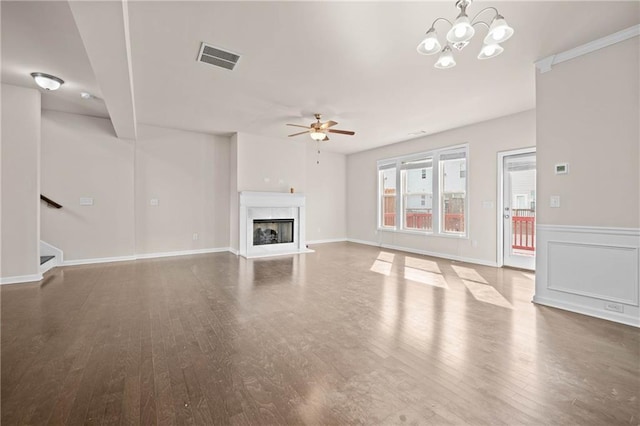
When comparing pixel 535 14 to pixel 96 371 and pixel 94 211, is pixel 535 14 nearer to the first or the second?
pixel 96 371

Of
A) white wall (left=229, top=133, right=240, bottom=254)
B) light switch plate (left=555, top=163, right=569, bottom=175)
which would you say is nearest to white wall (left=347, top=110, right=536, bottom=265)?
light switch plate (left=555, top=163, right=569, bottom=175)

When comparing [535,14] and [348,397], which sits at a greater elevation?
[535,14]

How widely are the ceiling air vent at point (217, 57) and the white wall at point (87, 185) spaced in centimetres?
372

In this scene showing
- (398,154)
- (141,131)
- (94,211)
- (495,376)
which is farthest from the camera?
(398,154)

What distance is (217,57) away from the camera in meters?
3.26

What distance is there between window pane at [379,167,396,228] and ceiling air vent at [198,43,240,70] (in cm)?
531

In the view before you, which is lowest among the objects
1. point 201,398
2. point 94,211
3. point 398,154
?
point 201,398

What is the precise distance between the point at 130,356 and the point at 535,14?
14.5 feet

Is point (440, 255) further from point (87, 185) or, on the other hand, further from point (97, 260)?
point (87, 185)

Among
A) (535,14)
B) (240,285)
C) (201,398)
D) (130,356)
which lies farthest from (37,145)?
(535,14)

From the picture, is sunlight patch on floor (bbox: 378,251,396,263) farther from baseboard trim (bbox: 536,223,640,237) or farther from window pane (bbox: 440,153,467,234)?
baseboard trim (bbox: 536,223,640,237)

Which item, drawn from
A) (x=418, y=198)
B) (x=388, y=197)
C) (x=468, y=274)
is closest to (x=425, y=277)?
(x=468, y=274)

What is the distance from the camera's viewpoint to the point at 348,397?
5.58 feet

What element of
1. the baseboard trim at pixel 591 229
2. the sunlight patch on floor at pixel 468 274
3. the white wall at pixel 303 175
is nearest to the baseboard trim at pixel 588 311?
the baseboard trim at pixel 591 229
